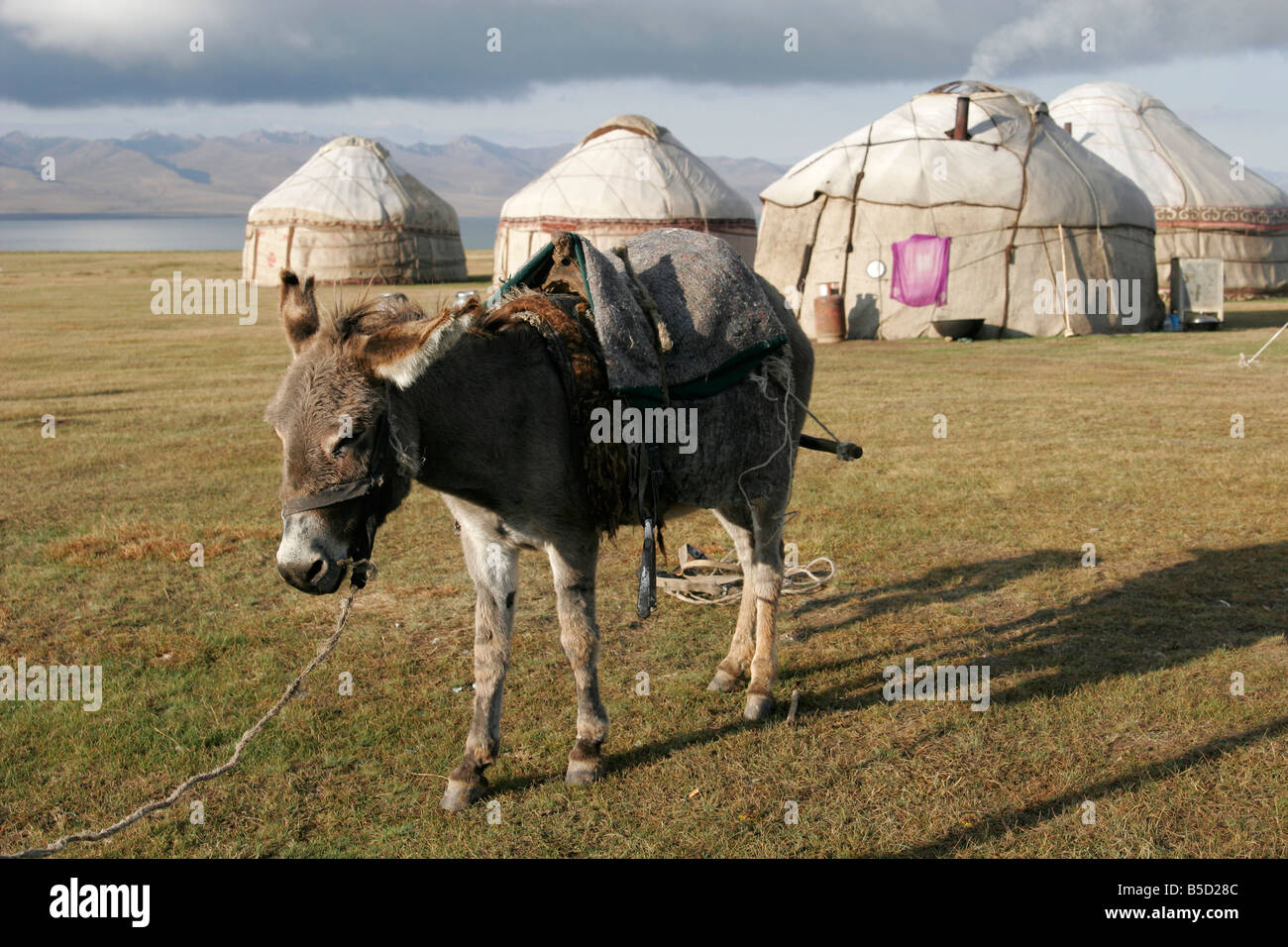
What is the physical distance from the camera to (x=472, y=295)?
11.4 ft

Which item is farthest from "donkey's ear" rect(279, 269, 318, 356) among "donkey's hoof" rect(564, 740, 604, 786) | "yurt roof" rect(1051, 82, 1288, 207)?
"yurt roof" rect(1051, 82, 1288, 207)

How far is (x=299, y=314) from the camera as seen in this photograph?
333 centimetres

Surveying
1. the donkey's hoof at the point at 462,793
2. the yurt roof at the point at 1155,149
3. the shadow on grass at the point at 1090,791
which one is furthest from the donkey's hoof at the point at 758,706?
the yurt roof at the point at 1155,149

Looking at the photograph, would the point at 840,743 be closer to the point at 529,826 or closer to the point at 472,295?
the point at 529,826

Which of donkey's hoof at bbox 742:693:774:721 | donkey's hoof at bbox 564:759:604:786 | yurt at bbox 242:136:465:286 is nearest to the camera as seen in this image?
donkey's hoof at bbox 564:759:604:786

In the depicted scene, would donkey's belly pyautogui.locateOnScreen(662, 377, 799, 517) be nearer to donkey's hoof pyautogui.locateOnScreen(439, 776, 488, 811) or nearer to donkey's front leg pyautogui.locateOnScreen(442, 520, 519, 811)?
donkey's front leg pyautogui.locateOnScreen(442, 520, 519, 811)

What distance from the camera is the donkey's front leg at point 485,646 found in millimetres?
3916

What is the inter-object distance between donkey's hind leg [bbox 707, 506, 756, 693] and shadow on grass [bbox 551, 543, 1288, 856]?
0.26 m

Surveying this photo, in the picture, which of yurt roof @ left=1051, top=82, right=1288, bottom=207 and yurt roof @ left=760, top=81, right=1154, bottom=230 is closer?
yurt roof @ left=760, top=81, right=1154, bottom=230

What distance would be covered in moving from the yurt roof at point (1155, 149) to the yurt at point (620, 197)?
11087mm

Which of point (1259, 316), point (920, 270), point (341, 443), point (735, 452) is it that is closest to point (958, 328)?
point (920, 270)

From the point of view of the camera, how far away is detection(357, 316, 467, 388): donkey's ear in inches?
119

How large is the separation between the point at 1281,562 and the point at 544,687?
5141 mm

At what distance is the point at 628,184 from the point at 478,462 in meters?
26.5
